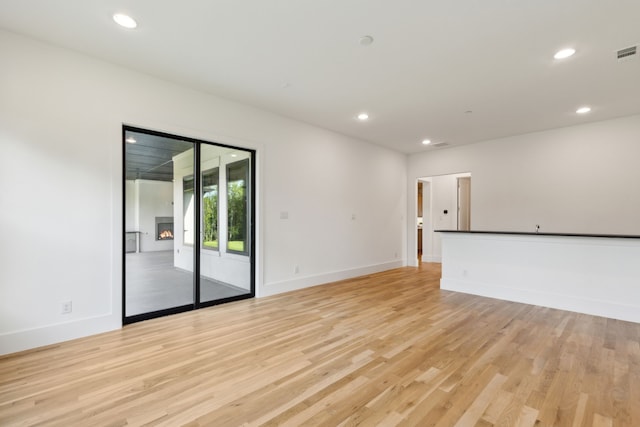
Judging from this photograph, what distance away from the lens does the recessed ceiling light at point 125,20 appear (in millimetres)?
2539

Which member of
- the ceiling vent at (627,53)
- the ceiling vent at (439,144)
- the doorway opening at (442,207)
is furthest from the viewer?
the doorway opening at (442,207)

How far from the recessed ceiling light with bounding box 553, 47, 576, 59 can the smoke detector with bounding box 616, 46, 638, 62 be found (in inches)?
18.5

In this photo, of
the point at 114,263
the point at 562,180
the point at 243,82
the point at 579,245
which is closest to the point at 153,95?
the point at 243,82

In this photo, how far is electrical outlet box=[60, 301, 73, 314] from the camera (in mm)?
3006

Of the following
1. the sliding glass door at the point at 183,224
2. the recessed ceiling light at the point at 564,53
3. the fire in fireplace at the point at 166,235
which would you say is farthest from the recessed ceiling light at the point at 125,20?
the recessed ceiling light at the point at 564,53

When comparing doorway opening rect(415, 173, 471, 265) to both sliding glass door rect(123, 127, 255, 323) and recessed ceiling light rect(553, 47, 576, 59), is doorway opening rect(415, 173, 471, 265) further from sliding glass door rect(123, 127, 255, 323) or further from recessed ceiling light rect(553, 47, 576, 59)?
sliding glass door rect(123, 127, 255, 323)

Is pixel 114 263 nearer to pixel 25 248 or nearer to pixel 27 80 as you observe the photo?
pixel 25 248

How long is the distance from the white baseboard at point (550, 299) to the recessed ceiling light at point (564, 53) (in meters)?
3.12

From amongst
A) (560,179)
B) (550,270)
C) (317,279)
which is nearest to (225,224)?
(317,279)

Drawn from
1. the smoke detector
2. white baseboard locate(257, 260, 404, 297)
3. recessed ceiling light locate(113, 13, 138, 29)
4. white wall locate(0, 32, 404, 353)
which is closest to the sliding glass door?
white wall locate(0, 32, 404, 353)

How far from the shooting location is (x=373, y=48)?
2.99 meters

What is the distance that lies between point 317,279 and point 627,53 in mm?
4999

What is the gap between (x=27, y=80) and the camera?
112 inches

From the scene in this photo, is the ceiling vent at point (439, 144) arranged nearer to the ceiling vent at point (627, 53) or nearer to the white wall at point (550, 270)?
the white wall at point (550, 270)
